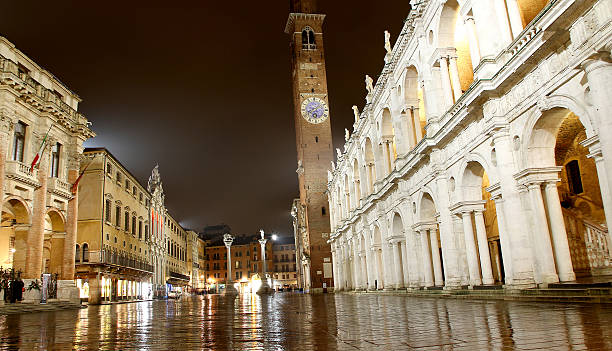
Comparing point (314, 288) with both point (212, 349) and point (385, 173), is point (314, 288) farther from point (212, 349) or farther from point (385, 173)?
point (212, 349)

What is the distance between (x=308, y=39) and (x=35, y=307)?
4670 cm

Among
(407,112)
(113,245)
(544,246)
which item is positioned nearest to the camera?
(544,246)

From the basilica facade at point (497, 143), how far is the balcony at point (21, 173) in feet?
59.2

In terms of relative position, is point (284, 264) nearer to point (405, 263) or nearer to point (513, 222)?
point (405, 263)

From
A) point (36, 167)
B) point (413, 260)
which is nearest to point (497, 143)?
point (413, 260)

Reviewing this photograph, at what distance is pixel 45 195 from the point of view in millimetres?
24703

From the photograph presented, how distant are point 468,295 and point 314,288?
3877cm

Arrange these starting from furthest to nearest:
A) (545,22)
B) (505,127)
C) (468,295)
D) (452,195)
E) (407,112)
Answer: (407,112), (452,195), (468,295), (505,127), (545,22)

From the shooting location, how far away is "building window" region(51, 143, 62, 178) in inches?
1066

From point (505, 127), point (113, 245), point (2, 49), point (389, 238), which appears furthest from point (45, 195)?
point (505, 127)

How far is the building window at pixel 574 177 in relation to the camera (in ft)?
55.1

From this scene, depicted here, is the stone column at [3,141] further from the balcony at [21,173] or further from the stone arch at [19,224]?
the stone arch at [19,224]

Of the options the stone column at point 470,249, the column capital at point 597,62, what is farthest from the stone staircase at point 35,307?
the column capital at point 597,62

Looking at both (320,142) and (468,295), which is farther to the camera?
(320,142)
